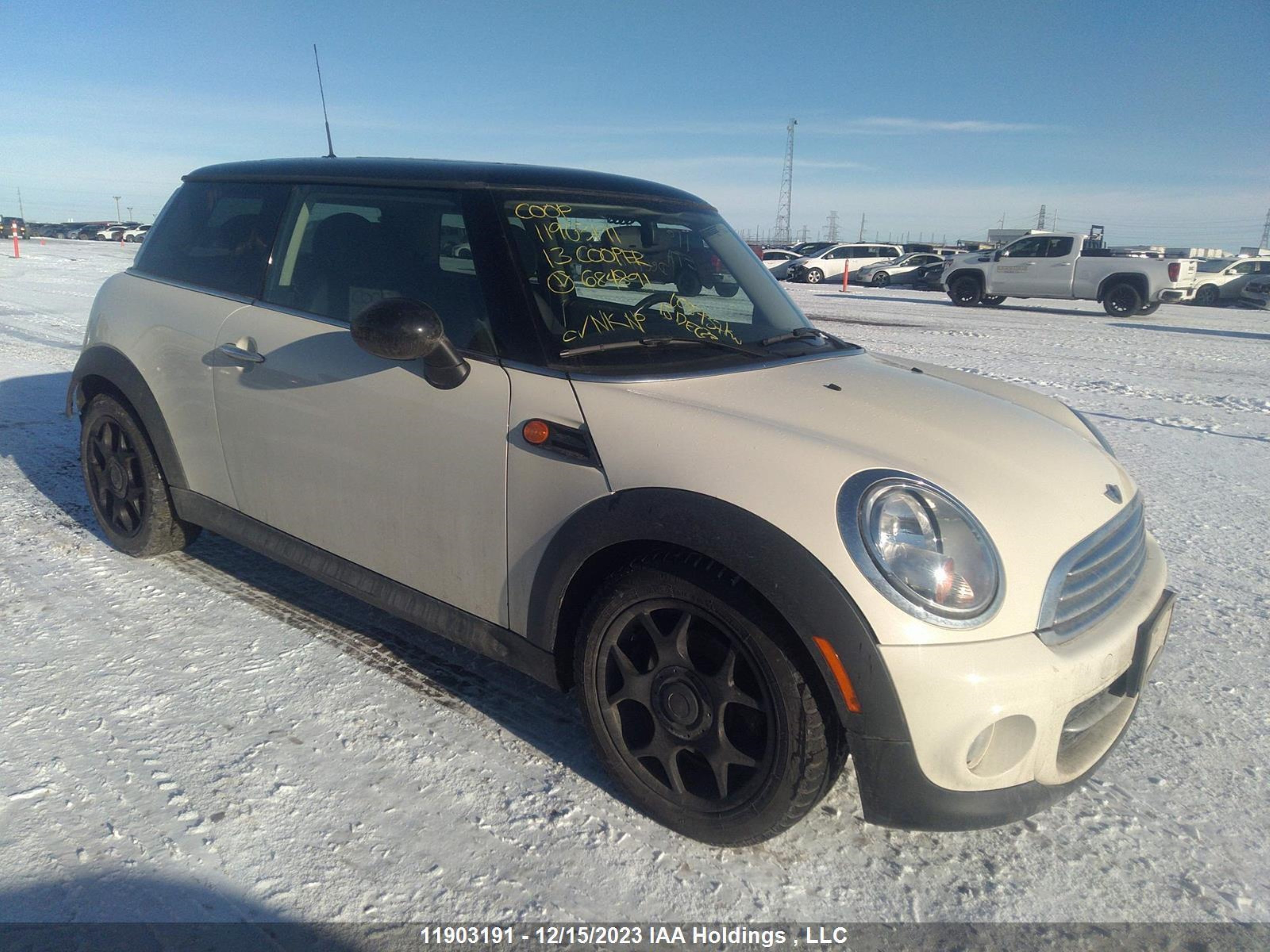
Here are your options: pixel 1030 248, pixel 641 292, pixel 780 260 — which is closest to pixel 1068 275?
pixel 1030 248

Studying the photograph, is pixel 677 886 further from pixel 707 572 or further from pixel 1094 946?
pixel 1094 946

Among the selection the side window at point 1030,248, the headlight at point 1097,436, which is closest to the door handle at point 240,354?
the headlight at point 1097,436

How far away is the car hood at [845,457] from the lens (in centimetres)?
212

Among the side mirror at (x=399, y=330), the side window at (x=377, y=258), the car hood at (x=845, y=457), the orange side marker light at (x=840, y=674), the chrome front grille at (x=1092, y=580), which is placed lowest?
the orange side marker light at (x=840, y=674)

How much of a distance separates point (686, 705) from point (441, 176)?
186 centimetres

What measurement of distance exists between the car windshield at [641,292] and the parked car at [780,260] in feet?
96.7

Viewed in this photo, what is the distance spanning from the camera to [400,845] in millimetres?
2354

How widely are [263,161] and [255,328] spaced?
2.84 ft

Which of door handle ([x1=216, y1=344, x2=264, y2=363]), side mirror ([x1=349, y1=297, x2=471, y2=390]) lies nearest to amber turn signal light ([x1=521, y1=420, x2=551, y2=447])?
side mirror ([x1=349, y1=297, x2=471, y2=390])

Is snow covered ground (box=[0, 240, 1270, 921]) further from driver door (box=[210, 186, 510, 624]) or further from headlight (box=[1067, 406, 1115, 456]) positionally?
headlight (box=[1067, 406, 1115, 456])

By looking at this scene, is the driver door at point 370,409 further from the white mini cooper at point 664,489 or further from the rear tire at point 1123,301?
the rear tire at point 1123,301

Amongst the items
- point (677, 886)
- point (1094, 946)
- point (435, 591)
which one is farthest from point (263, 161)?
point (1094, 946)

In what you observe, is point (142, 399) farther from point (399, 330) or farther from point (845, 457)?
point (845, 457)

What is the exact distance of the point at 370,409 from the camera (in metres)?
2.86
